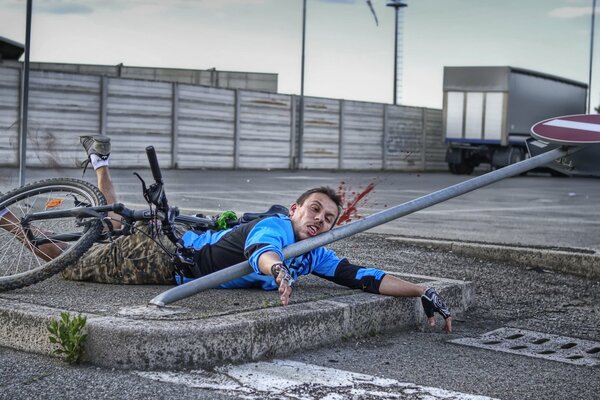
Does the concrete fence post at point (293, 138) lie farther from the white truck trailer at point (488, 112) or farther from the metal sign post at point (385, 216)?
the metal sign post at point (385, 216)

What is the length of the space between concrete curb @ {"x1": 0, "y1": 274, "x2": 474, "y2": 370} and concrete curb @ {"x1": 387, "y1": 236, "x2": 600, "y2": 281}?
3388 mm

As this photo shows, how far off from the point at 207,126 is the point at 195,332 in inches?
1124

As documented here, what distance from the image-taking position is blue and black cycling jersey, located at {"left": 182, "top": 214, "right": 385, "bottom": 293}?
4.96 meters

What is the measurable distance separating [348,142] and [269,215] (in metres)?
33.1

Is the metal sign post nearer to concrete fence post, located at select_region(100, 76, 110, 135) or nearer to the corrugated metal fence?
the corrugated metal fence

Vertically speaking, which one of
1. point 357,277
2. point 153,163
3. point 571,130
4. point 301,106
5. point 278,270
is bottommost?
point 357,277

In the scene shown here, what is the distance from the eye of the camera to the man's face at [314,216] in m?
5.07

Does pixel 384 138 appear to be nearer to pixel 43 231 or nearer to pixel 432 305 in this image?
pixel 43 231

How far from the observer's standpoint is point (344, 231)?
16.4ft

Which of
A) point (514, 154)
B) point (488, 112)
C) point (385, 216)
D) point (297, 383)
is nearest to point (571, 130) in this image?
point (385, 216)

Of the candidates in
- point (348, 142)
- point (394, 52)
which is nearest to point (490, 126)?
point (348, 142)

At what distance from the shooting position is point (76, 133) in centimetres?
2836

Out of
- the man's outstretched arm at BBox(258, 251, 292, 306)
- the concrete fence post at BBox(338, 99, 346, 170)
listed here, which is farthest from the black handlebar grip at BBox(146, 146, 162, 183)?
the concrete fence post at BBox(338, 99, 346, 170)

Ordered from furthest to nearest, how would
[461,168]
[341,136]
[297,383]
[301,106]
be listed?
[341,136] → [461,168] → [301,106] → [297,383]
